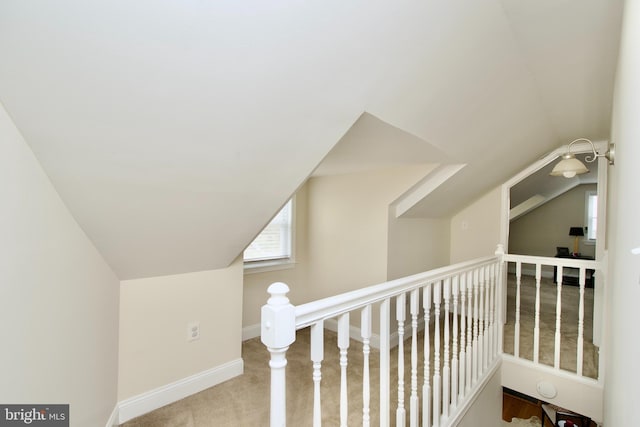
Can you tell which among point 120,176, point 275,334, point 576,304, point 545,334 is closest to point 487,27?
point 275,334

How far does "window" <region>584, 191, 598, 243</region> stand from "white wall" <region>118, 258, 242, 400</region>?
715cm

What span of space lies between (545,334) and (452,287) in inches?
89.0

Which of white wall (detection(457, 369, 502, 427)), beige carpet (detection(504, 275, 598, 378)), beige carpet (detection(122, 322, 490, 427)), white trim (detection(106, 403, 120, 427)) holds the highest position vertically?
white trim (detection(106, 403, 120, 427))

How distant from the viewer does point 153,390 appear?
2.04 metres

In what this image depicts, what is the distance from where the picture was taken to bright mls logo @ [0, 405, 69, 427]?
1.06 m

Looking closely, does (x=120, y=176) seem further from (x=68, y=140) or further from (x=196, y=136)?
(x=196, y=136)

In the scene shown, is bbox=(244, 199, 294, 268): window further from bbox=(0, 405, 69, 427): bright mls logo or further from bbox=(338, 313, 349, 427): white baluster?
bbox=(338, 313, 349, 427): white baluster

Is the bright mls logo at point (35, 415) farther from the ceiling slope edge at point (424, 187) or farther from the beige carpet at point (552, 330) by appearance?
the beige carpet at point (552, 330)

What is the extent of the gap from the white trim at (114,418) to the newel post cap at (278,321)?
1.53 meters

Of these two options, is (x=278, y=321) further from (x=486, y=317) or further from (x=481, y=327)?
(x=486, y=317)

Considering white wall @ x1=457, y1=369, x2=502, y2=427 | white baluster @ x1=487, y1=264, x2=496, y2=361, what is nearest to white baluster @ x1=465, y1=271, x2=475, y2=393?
white wall @ x1=457, y1=369, x2=502, y2=427

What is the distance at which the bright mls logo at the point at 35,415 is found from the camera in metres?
1.06

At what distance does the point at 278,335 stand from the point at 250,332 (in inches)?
100

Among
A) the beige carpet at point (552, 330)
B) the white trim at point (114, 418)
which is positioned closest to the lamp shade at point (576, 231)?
the beige carpet at point (552, 330)
